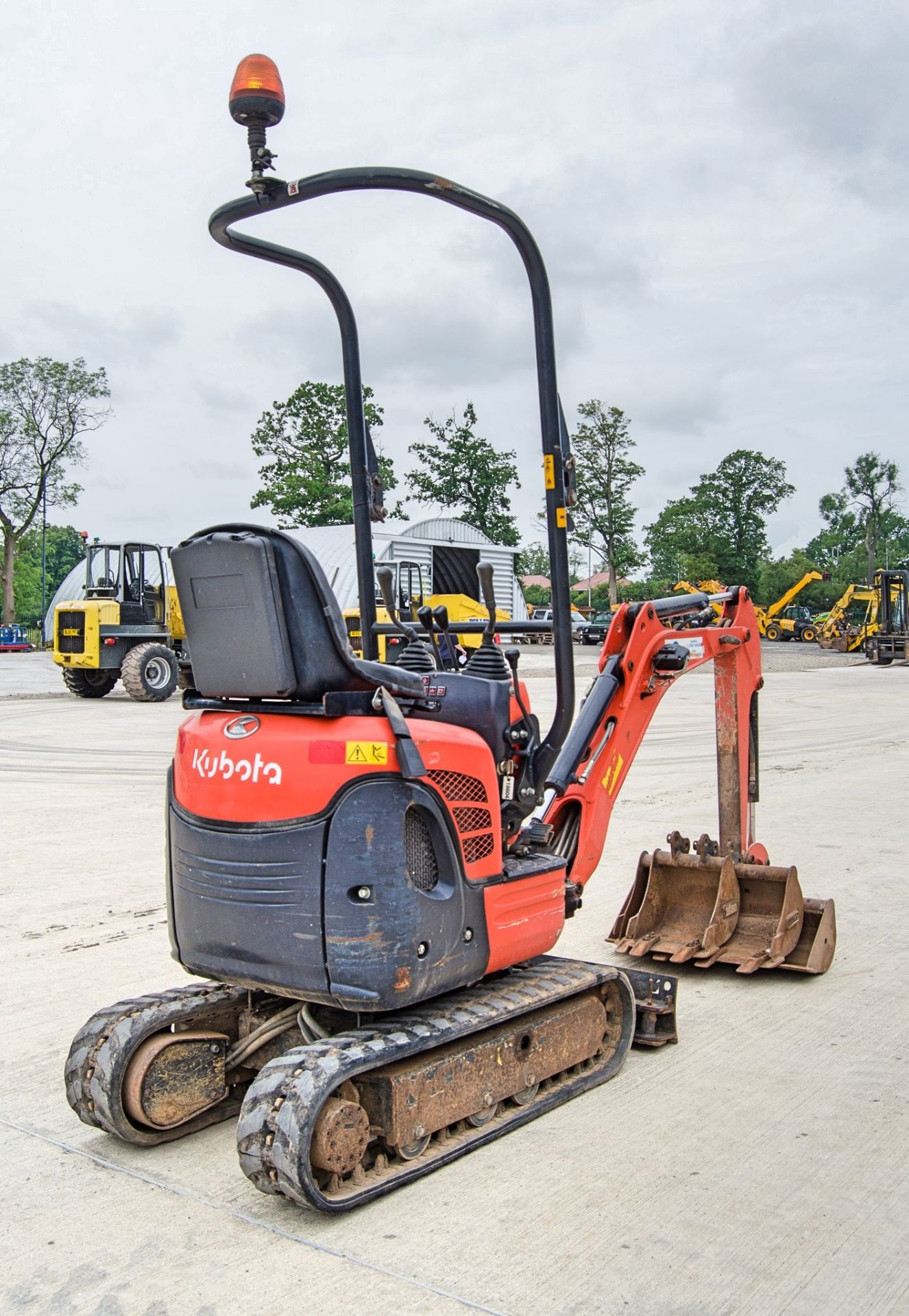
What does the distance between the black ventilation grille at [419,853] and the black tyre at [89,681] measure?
1901 centimetres

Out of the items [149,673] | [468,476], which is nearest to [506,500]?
[468,476]

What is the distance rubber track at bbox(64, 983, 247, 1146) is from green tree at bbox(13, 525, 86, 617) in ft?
190

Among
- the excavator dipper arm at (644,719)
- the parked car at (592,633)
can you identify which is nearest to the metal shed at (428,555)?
the parked car at (592,633)

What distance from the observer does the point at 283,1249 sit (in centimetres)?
318

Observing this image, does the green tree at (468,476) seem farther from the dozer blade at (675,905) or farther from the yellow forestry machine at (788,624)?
the dozer blade at (675,905)

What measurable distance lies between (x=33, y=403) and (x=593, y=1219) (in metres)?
59.1

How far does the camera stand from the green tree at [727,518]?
8800 cm

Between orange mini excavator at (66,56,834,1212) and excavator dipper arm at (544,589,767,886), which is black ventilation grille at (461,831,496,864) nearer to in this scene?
orange mini excavator at (66,56,834,1212)

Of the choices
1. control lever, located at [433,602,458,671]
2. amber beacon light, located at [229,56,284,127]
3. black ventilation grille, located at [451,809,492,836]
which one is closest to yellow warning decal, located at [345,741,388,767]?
black ventilation grille, located at [451,809,492,836]

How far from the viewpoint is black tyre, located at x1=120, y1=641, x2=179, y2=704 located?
20.5 metres

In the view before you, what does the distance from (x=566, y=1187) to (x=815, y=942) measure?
2.46m

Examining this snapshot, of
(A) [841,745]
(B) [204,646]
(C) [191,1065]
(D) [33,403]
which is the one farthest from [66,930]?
(D) [33,403]

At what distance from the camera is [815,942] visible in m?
5.55

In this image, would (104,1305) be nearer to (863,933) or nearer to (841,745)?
(863,933)
